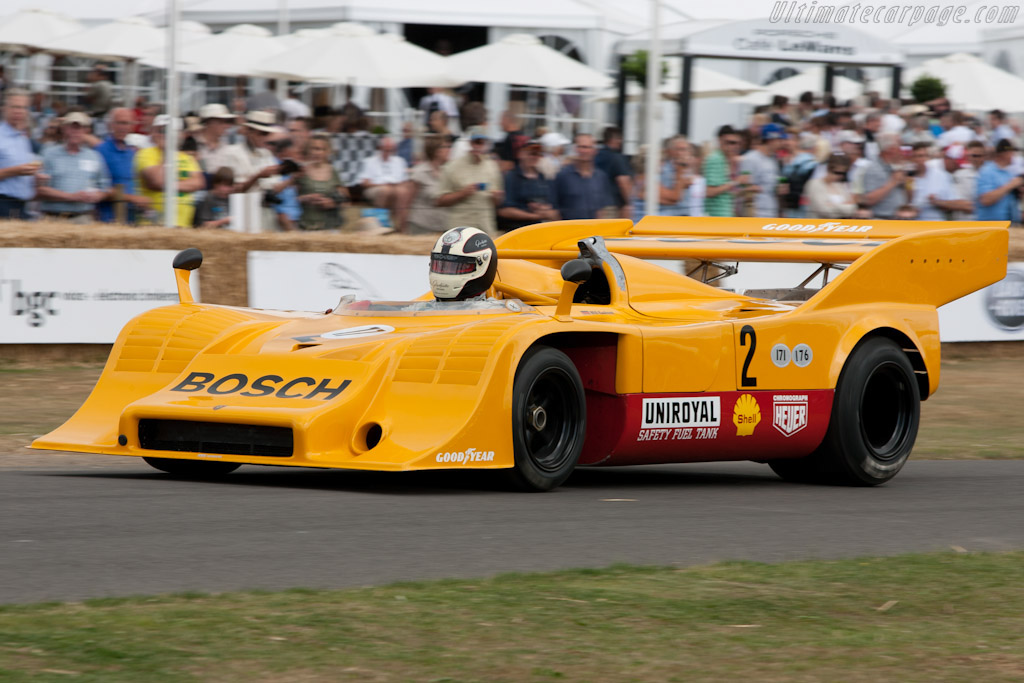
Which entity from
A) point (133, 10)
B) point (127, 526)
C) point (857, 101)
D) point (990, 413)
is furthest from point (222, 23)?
point (127, 526)

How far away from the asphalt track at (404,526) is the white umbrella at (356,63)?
11.8 metres

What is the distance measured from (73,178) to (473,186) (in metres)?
3.42

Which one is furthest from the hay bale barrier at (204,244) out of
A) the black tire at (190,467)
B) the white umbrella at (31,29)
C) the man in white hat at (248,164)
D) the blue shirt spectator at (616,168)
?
the white umbrella at (31,29)

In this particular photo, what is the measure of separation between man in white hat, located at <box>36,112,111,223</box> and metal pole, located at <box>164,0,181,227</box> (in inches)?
A: 20.7

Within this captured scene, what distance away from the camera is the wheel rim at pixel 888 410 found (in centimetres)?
905

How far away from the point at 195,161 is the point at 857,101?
10990 mm

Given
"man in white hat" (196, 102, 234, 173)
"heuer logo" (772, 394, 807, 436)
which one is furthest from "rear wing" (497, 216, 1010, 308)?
"man in white hat" (196, 102, 234, 173)

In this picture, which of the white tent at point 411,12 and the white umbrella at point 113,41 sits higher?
the white tent at point 411,12

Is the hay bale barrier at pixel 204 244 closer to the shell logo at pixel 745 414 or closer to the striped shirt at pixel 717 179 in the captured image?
the striped shirt at pixel 717 179

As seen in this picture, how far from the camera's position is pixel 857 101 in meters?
22.2

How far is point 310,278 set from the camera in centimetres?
1415

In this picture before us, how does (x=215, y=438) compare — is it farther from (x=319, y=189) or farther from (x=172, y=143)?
(x=319, y=189)

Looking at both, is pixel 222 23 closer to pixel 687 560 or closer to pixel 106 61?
pixel 106 61

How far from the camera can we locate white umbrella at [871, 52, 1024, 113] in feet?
76.5
